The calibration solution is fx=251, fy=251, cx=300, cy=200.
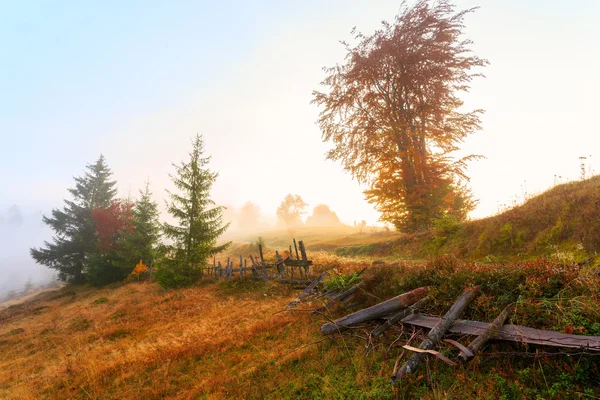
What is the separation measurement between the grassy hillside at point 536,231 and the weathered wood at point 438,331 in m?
3.35

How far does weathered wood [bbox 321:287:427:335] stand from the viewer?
5.84 meters

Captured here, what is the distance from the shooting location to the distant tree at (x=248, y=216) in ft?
414

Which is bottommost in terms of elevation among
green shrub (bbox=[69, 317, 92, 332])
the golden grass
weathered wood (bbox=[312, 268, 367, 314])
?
green shrub (bbox=[69, 317, 92, 332])

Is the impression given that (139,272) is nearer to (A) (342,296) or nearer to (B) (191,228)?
(B) (191,228)

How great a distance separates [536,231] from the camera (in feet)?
31.4

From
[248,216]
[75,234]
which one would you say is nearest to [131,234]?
[75,234]

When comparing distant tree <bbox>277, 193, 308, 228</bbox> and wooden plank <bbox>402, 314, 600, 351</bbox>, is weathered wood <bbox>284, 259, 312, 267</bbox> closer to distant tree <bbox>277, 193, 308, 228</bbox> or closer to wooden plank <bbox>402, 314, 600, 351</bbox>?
wooden plank <bbox>402, 314, 600, 351</bbox>

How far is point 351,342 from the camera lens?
226 inches

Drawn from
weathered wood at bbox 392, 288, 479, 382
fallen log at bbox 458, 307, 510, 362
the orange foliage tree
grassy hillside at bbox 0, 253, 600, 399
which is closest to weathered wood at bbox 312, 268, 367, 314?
grassy hillside at bbox 0, 253, 600, 399

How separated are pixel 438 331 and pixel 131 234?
98.2ft

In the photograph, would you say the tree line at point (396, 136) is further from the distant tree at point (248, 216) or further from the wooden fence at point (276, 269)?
the distant tree at point (248, 216)

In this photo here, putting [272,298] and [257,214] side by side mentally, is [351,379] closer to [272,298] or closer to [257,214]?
[272,298]

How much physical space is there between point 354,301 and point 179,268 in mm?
14719

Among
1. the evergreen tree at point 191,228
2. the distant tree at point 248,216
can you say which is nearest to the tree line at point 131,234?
the evergreen tree at point 191,228
